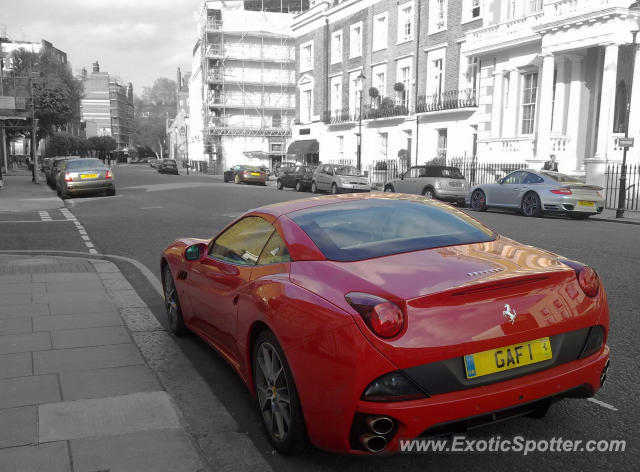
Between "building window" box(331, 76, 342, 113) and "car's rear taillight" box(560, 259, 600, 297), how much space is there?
41.1 m

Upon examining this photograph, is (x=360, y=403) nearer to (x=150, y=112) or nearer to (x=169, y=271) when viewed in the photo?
(x=169, y=271)

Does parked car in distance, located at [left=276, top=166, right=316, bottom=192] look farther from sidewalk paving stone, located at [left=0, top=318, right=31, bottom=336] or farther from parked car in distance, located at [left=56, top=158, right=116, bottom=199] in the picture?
sidewalk paving stone, located at [left=0, top=318, right=31, bottom=336]

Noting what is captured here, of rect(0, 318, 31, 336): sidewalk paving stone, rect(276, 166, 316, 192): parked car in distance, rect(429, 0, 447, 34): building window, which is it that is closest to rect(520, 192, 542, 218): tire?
rect(0, 318, 31, 336): sidewalk paving stone

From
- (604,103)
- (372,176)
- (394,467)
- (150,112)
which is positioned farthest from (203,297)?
(150,112)

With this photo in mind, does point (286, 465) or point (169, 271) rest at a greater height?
point (169, 271)

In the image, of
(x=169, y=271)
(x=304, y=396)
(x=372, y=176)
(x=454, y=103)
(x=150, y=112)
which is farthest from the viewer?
(x=150, y=112)

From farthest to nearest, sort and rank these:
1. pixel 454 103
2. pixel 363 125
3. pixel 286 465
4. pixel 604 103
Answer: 1. pixel 363 125
2. pixel 454 103
3. pixel 604 103
4. pixel 286 465

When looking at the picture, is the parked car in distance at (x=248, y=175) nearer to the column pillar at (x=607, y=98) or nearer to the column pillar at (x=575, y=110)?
the column pillar at (x=575, y=110)

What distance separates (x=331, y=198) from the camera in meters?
4.28

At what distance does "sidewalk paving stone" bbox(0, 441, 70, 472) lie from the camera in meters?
3.00

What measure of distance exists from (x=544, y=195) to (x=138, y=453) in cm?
1526

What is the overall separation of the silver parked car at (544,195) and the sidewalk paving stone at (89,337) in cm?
1375

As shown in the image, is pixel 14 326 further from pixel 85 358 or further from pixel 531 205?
pixel 531 205

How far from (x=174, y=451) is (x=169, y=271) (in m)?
2.68
